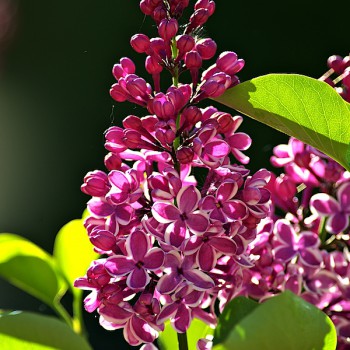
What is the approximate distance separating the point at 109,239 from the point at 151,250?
28 mm

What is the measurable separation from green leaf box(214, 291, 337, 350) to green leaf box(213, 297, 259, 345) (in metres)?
0.06

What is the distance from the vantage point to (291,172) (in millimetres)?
568

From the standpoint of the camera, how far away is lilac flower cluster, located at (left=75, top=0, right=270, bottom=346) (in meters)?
0.43

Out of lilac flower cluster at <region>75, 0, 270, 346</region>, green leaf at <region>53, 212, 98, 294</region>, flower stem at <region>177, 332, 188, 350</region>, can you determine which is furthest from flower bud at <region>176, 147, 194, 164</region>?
green leaf at <region>53, 212, 98, 294</region>

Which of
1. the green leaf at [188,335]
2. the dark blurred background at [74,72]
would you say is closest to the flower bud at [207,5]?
the green leaf at [188,335]

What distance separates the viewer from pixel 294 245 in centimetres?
51

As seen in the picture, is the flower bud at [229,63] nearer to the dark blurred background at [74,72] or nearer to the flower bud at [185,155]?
the flower bud at [185,155]

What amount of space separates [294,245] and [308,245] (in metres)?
0.02

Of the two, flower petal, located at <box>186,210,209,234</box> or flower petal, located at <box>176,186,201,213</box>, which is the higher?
flower petal, located at <box>176,186,201,213</box>

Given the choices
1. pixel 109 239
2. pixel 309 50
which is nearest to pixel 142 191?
pixel 109 239

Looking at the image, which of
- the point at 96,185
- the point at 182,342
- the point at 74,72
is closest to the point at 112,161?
the point at 96,185

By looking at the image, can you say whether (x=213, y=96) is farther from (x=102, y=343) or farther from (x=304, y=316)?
(x=102, y=343)

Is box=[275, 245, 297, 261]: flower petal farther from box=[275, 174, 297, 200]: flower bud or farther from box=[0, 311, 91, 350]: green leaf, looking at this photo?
box=[0, 311, 91, 350]: green leaf

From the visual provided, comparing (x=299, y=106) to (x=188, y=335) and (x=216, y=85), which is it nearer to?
(x=216, y=85)
